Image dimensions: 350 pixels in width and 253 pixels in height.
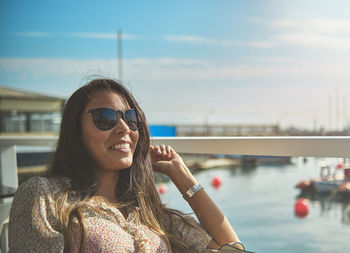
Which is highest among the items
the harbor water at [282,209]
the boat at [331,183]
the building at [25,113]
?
the building at [25,113]

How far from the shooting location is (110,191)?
4.12 feet

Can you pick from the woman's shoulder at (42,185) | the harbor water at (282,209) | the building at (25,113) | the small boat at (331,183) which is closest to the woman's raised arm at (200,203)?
the woman's shoulder at (42,185)

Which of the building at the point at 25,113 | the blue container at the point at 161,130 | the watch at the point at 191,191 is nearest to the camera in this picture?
the watch at the point at 191,191

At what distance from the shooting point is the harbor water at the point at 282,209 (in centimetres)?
3288

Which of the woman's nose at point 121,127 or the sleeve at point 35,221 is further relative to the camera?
the woman's nose at point 121,127

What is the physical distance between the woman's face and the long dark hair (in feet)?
0.06

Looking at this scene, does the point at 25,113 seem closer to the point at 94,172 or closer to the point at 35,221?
the point at 94,172

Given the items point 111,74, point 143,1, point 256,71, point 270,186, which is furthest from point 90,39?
point 111,74

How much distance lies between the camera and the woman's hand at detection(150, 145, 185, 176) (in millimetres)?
1356

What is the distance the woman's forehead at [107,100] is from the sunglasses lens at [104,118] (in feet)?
0.08

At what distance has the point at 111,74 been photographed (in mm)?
1354

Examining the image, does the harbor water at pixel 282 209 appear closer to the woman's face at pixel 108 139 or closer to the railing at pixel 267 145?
the railing at pixel 267 145

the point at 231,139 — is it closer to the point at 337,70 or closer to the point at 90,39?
the point at 90,39

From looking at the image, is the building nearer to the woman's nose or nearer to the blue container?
the blue container
